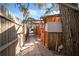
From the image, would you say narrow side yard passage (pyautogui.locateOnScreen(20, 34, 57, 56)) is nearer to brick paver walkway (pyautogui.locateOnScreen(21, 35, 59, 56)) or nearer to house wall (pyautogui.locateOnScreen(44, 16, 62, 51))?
brick paver walkway (pyautogui.locateOnScreen(21, 35, 59, 56))

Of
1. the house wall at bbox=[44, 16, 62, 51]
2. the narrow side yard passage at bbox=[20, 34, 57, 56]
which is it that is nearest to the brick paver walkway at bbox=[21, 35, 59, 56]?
the narrow side yard passage at bbox=[20, 34, 57, 56]

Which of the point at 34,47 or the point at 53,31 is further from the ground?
the point at 53,31

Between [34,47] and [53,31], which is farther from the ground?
[53,31]

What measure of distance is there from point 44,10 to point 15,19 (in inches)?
17.5

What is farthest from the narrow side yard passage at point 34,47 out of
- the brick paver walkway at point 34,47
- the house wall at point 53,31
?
the house wall at point 53,31

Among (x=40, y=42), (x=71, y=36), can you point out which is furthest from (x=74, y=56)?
(x=40, y=42)

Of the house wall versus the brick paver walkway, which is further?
the house wall

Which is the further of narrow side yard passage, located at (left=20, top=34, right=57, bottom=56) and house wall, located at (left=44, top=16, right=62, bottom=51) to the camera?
house wall, located at (left=44, top=16, right=62, bottom=51)

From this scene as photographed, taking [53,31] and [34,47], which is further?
[53,31]

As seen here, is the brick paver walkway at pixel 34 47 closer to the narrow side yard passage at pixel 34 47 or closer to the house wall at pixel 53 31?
the narrow side yard passage at pixel 34 47

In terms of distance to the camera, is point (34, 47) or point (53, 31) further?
point (53, 31)

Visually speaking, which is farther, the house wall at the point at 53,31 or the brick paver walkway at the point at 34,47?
the house wall at the point at 53,31

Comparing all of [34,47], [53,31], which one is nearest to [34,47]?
[34,47]

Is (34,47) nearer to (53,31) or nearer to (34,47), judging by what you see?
(34,47)
